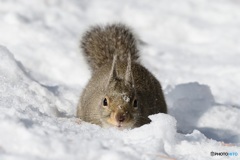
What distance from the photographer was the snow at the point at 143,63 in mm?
3840

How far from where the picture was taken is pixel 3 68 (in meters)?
6.23

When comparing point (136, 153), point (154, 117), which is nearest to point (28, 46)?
point (154, 117)

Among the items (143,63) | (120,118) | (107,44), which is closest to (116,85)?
(120,118)

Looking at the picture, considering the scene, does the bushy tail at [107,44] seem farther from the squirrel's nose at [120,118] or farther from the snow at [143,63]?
the squirrel's nose at [120,118]

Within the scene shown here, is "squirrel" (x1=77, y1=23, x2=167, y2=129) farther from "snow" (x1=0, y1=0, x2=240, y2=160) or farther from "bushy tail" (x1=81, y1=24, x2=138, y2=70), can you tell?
"snow" (x1=0, y1=0, x2=240, y2=160)

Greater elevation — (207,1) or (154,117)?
(207,1)

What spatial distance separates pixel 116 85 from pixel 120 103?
282mm

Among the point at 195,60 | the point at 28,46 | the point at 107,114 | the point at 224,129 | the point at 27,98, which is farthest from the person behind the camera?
the point at 195,60

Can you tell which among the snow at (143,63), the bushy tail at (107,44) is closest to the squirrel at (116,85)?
the bushy tail at (107,44)

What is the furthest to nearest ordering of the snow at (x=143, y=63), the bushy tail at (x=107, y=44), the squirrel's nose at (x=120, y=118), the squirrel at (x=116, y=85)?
the bushy tail at (x=107, y=44) < the squirrel at (x=116, y=85) < the squirrel's nose at (x=120, y=118) < the snow at (x=143, y=63)

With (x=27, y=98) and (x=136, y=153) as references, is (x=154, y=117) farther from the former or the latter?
(x=27, y=98)

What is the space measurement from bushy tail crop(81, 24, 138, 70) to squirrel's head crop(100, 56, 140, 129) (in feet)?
4.04

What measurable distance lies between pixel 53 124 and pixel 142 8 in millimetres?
7473

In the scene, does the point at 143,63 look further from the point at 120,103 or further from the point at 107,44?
the point at 120,103
